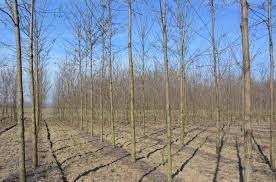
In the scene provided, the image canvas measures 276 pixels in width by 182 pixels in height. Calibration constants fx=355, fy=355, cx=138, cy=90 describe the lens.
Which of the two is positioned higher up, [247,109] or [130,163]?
[247,109]

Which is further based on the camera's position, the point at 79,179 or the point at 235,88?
the point at 235,88

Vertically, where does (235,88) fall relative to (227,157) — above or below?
above

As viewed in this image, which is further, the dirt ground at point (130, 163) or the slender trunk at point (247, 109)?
the dirt ground at point (130, 163)

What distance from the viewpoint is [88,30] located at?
569 inches

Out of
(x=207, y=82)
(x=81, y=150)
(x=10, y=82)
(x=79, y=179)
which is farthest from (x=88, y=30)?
(x=207, y=82)

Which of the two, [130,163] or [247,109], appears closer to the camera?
[247,109]

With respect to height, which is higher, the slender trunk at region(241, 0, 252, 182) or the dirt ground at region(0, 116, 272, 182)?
the slender trunk at region(241, 0, 252, 182)

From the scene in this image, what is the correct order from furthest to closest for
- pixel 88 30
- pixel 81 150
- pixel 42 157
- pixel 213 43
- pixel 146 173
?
1. pixel 88 30
2. pixel 81 150
3. pixel 213 43
4. pixel 42 157
5. pixel 146 173

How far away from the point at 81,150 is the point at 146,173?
418cm

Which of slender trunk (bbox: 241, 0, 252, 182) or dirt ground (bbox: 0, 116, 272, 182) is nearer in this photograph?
slender trunk (bbox: 241, 0, 252, 182)

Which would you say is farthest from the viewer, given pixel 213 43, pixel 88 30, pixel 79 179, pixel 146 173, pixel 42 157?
pixel 88 30

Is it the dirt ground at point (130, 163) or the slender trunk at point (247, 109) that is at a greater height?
the slender trunk at point (247, 109)

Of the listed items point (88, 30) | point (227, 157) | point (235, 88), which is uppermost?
point (88, 30)

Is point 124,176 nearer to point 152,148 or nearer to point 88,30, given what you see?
point 152,148
